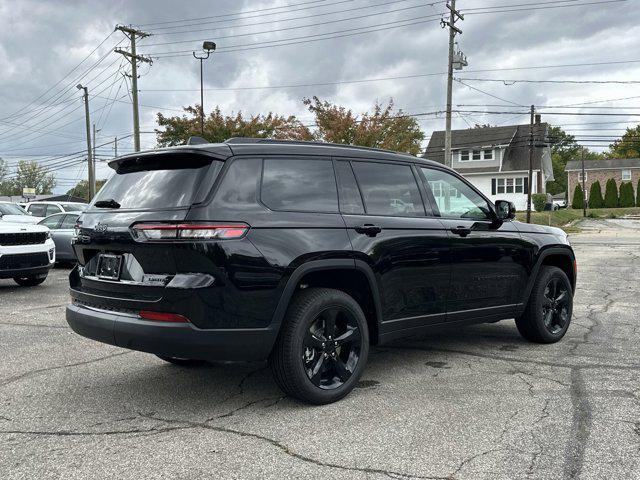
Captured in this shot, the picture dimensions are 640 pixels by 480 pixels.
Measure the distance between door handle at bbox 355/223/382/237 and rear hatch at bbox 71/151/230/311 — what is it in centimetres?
113

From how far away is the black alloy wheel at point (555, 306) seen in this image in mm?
6034

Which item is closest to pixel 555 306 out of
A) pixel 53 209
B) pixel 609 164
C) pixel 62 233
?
pixel 62 233

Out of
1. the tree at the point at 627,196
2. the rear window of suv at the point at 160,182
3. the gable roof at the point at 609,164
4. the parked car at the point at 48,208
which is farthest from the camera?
the gable roof at the point at 609,164

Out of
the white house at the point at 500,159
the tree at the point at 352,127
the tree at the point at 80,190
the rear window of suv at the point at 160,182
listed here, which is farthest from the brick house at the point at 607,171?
the tree at the point at 80,190

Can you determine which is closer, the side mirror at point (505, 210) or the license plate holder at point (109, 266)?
the license plate holder at point (109, 266)

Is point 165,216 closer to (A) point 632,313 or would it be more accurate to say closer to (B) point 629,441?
(B) point 629,441

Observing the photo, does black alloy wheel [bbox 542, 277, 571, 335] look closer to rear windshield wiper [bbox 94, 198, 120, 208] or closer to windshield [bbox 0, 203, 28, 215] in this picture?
rear windshield wiper [bbox 94, 198, 120, 208]

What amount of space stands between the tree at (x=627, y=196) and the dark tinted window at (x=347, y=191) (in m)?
66.0

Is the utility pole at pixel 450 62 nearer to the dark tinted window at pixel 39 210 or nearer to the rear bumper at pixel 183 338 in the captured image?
the dark tinted window at pixel 39 210

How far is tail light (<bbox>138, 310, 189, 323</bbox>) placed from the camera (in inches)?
144

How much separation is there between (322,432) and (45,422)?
1.79 m

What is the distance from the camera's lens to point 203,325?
366 cm

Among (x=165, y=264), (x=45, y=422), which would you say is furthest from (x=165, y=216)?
(x=45, y=422)

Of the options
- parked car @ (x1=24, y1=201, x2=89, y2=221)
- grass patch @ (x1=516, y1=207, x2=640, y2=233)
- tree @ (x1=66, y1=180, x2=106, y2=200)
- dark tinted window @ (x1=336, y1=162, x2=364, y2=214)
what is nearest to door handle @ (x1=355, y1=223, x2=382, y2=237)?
dark tinted window @ (x1=336, y1=162, x2=364, y2=214)
